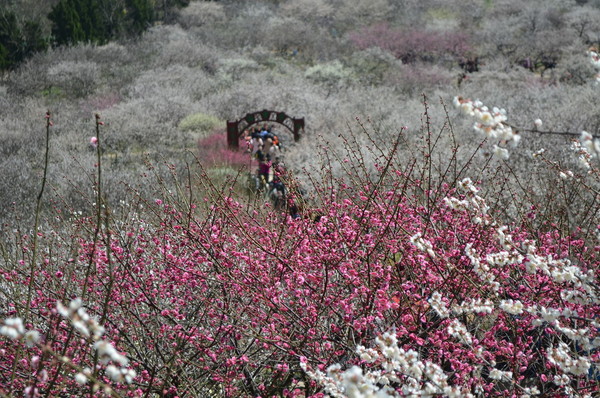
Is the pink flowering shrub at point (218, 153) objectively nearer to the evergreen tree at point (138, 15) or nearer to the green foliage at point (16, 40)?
the green foliage at point (16, 40)

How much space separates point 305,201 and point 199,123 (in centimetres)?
910

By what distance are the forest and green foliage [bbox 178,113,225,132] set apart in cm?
8

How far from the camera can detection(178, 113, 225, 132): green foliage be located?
13.5 meters

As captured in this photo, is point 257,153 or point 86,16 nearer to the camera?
point 257,153

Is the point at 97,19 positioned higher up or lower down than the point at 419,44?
higher up

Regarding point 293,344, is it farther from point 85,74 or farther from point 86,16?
point 86,16

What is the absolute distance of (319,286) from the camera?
3.08 meters

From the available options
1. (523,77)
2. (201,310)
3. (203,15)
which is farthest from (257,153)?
(203,15)

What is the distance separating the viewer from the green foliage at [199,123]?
44.3 ft

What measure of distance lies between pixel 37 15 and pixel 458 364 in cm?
2628

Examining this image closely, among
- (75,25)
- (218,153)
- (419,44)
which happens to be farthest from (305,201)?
(75,25)

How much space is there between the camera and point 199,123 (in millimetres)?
13641

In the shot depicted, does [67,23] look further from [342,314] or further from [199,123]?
[342,314]

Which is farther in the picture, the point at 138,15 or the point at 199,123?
the point at 138,15
